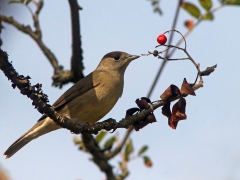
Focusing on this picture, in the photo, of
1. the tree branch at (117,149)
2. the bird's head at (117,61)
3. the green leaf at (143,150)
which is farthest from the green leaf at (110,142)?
the bird's head at (117,61)

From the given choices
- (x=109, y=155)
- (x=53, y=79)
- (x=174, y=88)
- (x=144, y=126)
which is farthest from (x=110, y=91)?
(x=174, y=88)

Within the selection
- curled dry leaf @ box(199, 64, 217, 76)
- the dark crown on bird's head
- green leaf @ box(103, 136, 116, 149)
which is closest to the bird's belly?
green leaf @ box(103, 136, 116, 149)

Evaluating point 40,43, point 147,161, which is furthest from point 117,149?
point 40,43

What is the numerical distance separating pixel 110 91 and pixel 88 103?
1.26 feet

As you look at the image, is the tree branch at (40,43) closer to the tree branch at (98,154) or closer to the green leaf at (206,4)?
the tree branch at (98,154)

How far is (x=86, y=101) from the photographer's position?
647 centimetres

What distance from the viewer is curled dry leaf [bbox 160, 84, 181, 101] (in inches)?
144

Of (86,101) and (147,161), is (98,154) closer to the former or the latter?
(147,161)

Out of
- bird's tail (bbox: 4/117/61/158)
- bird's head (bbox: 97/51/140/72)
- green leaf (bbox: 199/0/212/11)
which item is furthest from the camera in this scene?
bird's head (bbox: 97/51/140/72)

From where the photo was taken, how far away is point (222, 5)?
16.4 ft

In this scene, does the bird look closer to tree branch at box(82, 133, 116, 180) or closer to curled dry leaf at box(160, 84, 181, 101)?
tree branch at box(82, 133, 116, 180)

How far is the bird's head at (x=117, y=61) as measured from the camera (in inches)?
295

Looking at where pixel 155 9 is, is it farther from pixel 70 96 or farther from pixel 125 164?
pixel 125 164

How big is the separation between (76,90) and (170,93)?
11.2 ft
